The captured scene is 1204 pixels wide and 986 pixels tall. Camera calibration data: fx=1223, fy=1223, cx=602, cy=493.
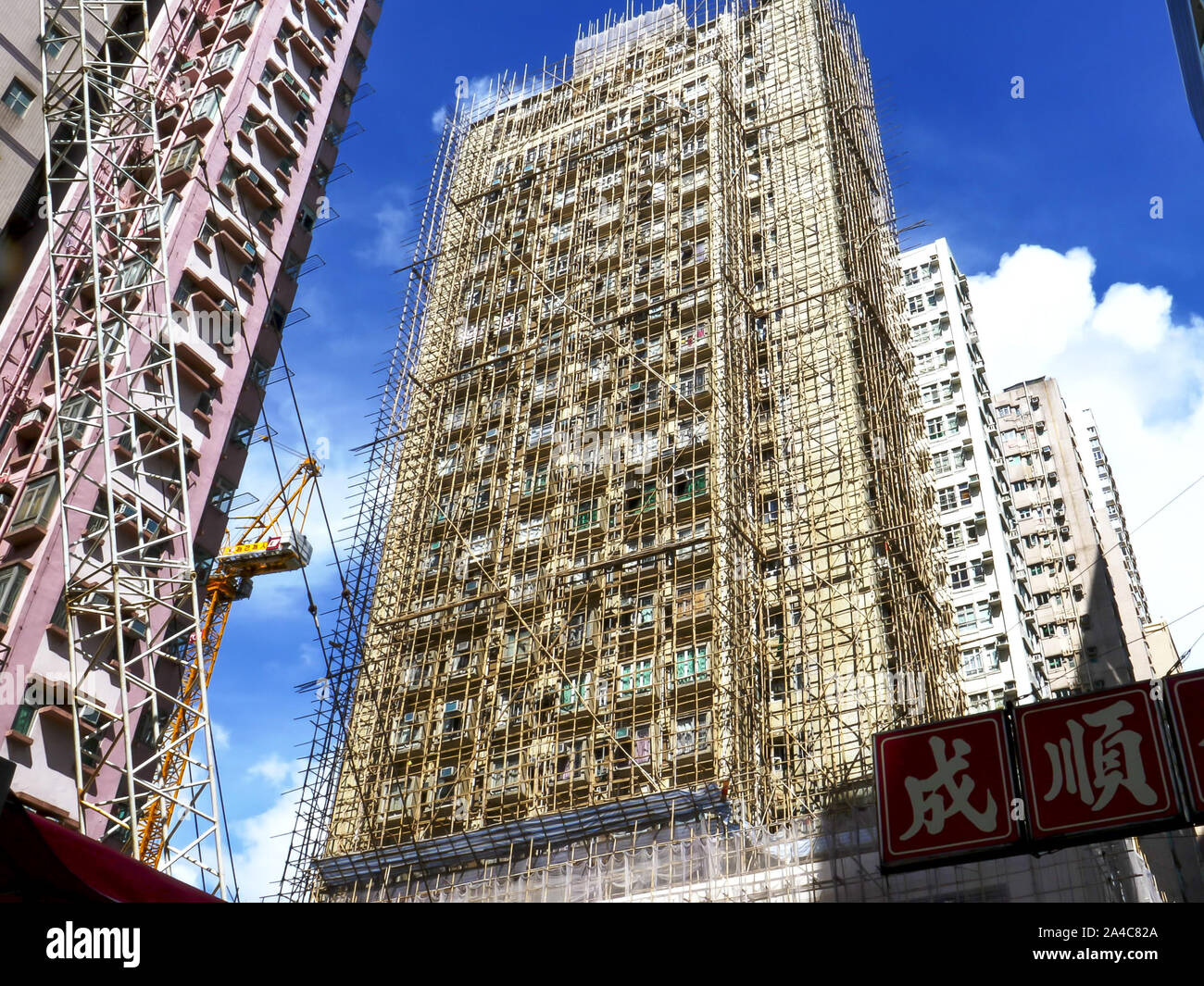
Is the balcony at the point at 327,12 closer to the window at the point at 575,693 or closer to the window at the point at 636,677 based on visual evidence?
the window at the point at 575,693

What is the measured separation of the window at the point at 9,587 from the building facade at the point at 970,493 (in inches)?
1061

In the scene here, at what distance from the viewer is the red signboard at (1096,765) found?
13055 millimetres

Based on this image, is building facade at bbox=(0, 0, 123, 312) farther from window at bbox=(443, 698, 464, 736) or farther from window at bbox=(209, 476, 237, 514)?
window at bbox=(443, 698, 464, 736)

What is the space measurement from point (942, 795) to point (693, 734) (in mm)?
12753

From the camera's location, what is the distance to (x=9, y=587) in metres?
17.8

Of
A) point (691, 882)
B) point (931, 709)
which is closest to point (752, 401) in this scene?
Result: point (931, 709)

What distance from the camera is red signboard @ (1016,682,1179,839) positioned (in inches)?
514

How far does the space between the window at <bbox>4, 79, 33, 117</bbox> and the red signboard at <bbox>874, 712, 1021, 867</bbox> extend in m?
14.5

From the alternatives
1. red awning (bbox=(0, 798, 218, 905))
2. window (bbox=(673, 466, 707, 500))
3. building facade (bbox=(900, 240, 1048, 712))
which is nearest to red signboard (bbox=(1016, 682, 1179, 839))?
red awning (bbox=(0, 798, 218, 905))

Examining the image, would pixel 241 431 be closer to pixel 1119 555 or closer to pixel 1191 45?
pixel 1191 45

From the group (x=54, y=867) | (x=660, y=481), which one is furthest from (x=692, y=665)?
(x=54, y=867)

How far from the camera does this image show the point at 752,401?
33.2m
